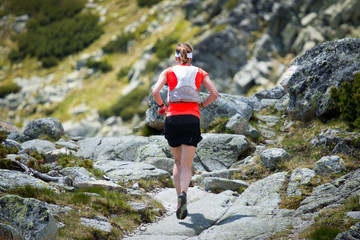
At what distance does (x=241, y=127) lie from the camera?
12.2 meters

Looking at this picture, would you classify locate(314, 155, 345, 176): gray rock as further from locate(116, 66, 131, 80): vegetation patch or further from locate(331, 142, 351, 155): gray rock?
locate(116, 66, 131, 80): vegetation patch

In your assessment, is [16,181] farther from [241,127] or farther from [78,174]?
[241,127]

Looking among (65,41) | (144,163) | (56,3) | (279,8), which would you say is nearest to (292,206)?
(144,163)

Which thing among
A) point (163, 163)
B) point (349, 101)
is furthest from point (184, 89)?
point (349, 101)

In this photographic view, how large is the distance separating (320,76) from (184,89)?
669 cm

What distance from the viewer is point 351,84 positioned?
10.0 meters

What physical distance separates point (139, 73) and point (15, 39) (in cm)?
3605

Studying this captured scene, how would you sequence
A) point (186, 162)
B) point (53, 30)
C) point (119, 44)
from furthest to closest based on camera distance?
1. point (53, 30)
2. point (119, 44)
3. point (186, 162)

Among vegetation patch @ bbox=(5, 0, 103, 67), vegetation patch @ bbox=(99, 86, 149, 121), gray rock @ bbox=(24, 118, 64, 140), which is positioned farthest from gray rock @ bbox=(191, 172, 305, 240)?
vegetation patch @ bbox=(5, 0, 103, 67)

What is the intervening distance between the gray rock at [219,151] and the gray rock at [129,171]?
1613 mm

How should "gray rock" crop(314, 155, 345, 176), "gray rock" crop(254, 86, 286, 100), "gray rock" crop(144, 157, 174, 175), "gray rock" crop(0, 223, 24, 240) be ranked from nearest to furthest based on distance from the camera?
"gray rock" crop(0, 223, 24, 240) → "gray rock" crop(314, 155, 345, 176) → "gray rock" crop(144, 157, 174, 175) → "gray rock" crop(254, 86, 286, 100)

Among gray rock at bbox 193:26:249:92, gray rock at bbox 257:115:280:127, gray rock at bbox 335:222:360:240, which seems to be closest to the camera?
gray rock at bbox 335:222:360:240

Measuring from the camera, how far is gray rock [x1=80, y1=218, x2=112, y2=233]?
569cm

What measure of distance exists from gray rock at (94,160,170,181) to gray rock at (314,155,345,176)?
399 cm
